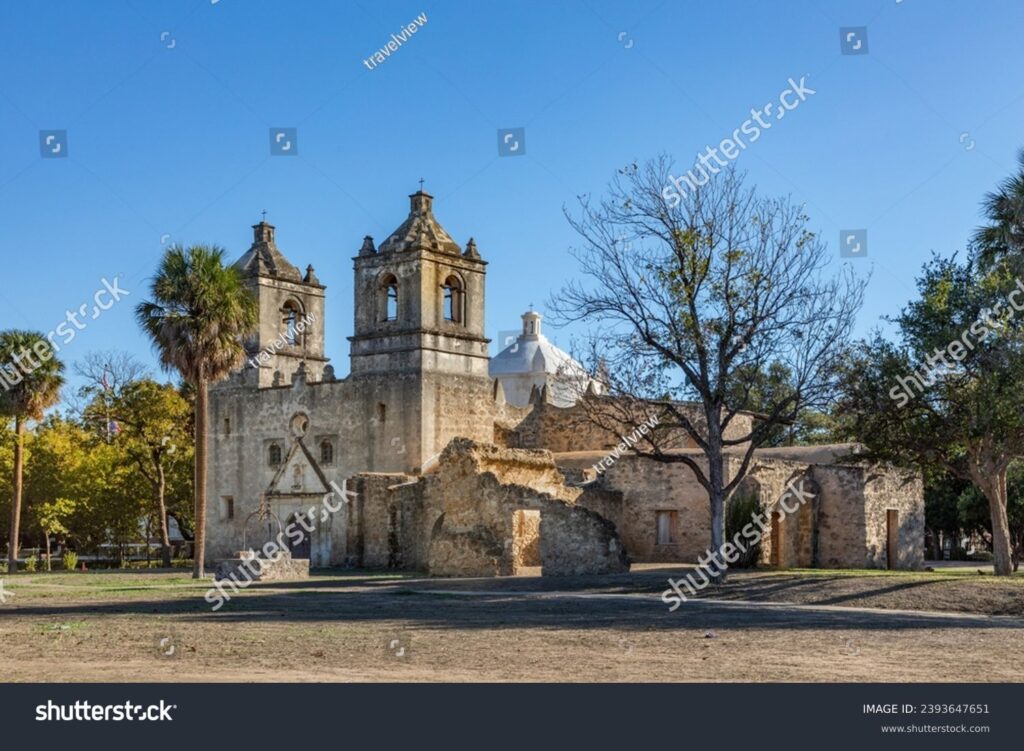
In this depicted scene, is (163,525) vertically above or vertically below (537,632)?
above

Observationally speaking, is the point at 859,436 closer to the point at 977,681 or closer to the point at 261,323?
the point at 977,681

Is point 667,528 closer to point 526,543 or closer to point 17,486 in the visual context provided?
point 526,543

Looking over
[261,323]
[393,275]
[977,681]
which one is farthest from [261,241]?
[977,681]

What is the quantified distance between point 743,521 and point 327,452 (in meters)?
19.5

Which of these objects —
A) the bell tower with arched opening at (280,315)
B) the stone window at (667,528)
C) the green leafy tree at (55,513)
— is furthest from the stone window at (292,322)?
the stone window at (667,528)

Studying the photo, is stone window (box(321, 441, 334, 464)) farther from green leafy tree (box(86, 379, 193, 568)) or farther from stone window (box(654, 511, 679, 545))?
stone window (box(654, 511, 679, 545))

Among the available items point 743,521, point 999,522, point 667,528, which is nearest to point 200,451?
point 667,528

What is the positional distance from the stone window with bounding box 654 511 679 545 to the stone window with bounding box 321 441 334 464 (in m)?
15.7

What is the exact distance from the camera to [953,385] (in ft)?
86.6

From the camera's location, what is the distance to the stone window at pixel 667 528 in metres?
36.2

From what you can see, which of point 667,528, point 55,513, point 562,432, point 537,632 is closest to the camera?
point 537,632

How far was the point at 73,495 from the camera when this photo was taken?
52.5 meters

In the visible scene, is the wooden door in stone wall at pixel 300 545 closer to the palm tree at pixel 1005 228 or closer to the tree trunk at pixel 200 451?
the tree trunk at pixel 200 451

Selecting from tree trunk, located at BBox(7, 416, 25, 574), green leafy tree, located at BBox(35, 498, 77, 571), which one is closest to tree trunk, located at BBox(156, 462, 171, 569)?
green leafy tree, located at BBox(35, 498, 77, 571)
